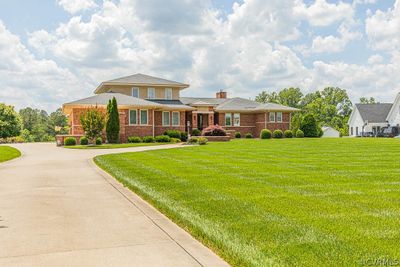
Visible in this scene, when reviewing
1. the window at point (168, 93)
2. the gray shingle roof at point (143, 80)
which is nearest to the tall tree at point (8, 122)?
the gray shingle roof at point (143, 80)

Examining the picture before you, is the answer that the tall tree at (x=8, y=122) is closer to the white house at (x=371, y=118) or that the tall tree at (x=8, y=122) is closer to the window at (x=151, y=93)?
the window at (x=151, y=93)

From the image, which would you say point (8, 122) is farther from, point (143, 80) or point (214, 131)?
point (214, 131)

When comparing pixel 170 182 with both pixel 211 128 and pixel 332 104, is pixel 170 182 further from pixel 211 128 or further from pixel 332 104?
pixel 332 104

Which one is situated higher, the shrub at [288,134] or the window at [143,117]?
the window at [143,117]

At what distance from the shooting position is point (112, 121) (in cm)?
3528

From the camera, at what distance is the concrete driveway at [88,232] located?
16.3 ft

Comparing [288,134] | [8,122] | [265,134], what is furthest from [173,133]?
[8,122]

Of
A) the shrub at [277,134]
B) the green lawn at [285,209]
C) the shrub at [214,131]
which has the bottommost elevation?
the green lawn at [285,209]

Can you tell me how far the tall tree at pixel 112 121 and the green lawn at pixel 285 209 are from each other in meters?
22.1

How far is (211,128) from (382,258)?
3538cm

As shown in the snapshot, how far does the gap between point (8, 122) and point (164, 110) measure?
100ft

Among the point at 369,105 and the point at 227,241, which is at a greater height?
the point at 369,105

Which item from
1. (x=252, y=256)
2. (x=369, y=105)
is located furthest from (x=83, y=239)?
(x=369, y=105)

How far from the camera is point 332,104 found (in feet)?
307
